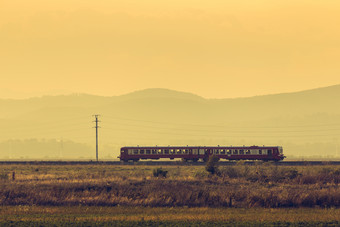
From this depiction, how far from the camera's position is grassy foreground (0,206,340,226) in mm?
34531

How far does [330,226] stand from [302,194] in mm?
9464

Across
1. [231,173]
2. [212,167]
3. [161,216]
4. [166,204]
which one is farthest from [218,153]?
[161,216]

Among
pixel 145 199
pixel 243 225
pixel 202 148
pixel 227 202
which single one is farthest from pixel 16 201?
pixel 202 148

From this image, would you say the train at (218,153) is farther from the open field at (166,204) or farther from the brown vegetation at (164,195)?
the brown vegetation at (164,195)

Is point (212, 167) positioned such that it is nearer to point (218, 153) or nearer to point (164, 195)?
point (164, 195)

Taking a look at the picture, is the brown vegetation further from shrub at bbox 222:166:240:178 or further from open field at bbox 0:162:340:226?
shrub at bbox 222:166:240:178

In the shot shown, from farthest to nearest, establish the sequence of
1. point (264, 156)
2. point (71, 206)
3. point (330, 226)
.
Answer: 1. point (264, 156)
2. point (71, 206)
3. point (330, 226)

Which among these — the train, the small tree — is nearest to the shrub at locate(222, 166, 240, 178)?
the small tree

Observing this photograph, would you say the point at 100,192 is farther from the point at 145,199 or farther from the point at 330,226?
the point at 330,226

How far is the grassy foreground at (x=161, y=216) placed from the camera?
34.5 m

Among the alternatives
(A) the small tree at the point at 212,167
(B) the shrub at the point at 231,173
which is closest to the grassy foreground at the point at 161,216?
(B) the shrub at the point at 231,173

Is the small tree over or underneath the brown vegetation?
over

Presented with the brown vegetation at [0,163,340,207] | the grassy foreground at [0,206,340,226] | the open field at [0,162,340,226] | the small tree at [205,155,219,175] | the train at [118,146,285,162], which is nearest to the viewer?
the grassy foreground at [0,206,340,226]

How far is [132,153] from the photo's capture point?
101250 mm
